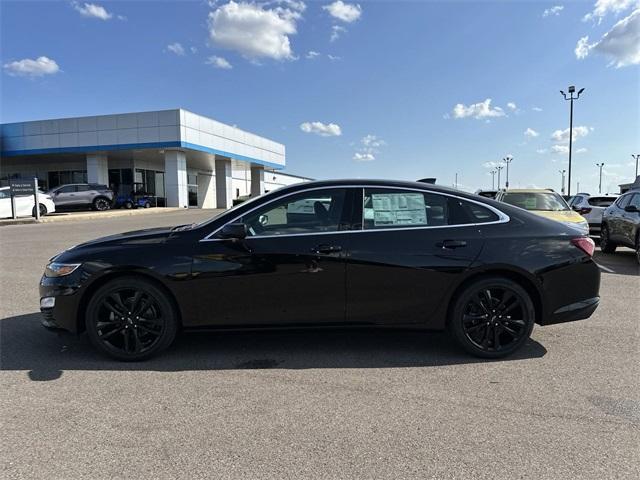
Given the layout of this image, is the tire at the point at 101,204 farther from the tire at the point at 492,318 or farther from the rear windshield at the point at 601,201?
the tire at the point at 492,318

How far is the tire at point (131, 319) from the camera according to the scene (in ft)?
13.6

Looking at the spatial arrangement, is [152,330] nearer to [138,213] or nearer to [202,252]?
[202,252]

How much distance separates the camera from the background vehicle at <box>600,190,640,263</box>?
9.76 m

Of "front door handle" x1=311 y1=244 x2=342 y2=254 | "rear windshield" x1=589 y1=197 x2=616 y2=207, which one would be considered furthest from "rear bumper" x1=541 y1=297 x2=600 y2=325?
"rear windshield" x1=589 y1=197 x2=616 y2=207

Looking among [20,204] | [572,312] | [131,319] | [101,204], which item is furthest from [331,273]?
[101,204]

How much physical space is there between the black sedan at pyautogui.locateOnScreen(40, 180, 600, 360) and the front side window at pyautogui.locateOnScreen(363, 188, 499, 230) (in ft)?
0.03

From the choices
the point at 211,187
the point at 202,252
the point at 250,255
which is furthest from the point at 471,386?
the point at 211,187

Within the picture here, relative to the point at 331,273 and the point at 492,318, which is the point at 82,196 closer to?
the point at 331,273

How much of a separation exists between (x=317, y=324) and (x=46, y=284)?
244 cm

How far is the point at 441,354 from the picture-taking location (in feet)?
14.5

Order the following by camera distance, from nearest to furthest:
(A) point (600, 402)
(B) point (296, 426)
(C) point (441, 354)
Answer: (B) point (296, 426) < (A) point (600, 402) < (C) point (441, 354)

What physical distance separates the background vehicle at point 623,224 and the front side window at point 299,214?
794 cm

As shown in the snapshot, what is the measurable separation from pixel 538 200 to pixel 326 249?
8081mm

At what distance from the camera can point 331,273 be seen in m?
4.14
